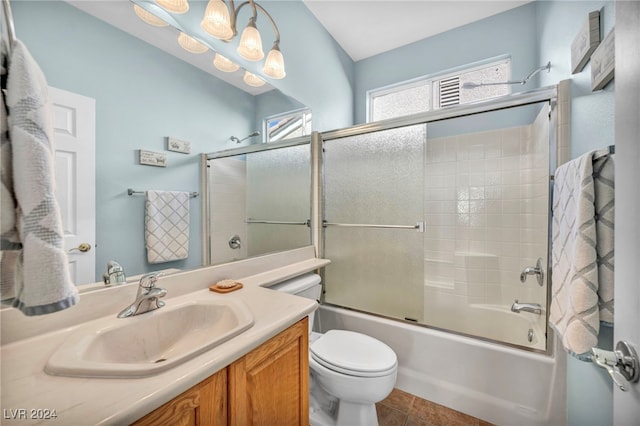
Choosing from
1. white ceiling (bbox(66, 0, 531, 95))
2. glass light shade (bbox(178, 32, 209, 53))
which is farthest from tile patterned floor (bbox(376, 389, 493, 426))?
glass light shade (bbox(178, 32, 209, 53))

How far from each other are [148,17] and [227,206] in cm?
86

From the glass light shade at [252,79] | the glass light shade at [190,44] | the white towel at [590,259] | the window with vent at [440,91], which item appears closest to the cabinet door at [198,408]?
the white towel at [590,259]

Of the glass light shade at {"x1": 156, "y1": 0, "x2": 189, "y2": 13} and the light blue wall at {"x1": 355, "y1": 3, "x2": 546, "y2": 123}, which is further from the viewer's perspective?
the light blue wall at {"x1": 355, "y1": 3, "x2": 546, "y2": 123}

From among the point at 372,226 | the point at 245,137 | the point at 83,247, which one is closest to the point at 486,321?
the point at 372,226

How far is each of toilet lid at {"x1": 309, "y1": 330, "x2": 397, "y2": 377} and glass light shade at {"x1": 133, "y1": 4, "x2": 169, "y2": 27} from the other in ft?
5.49

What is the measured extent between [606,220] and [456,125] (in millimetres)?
1707

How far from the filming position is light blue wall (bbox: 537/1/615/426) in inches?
33.8

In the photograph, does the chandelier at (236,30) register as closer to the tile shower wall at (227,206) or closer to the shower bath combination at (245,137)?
the shower bath combination at (245,137)

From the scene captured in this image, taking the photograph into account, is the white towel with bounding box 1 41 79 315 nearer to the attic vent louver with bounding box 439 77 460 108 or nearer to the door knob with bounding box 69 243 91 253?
the door knob with bounding box 69 243 91 253

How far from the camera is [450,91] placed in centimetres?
246

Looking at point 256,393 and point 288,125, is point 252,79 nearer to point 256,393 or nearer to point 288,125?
point 288,125

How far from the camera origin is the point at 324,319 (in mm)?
1971

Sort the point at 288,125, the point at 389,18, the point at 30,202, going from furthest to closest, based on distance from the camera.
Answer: the point at 389,18 < the point at 288,125 < the point at 30,202

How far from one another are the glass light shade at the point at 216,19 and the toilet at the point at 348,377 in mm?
1374
